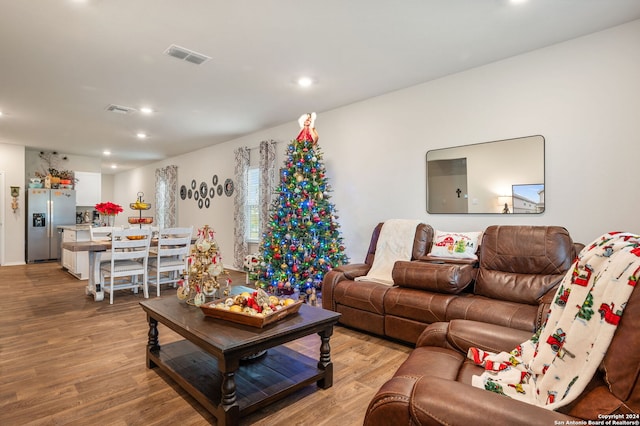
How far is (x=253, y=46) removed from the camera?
128 inches

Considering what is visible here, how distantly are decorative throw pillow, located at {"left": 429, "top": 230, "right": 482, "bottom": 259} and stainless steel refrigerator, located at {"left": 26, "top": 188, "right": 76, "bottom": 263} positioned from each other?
8598 millimetres

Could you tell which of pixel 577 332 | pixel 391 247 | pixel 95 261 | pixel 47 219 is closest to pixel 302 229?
pixel 391 247

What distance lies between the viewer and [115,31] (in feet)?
9.77

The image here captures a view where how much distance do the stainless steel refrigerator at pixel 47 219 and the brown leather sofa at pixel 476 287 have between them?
7934 millimetres

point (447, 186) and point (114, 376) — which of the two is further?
point (447, 186)

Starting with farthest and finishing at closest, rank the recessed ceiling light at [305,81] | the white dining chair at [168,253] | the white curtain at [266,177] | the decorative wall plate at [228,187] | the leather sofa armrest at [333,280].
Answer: the decorative wall plate at [228,187] → the white curtain at [266,177] → the white dining chair at [168,253] → the recessed ceiling light at [305,81] → the leather sofa armrest at [333,280]

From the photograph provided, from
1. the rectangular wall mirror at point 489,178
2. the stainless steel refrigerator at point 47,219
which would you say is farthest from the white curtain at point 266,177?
the stainless steel refrigerator at point 47,219

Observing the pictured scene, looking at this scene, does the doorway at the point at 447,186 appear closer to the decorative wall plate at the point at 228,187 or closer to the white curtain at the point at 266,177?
the white curtain at the point at 266,177

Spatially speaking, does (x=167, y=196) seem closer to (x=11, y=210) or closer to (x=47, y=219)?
(x=47, y=219)

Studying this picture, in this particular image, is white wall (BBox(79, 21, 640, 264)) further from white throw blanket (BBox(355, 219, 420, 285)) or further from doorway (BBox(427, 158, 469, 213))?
white throw blanket (BBox(355, 219, 420, 285))

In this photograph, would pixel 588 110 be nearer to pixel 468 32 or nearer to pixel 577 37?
pixel 577 37

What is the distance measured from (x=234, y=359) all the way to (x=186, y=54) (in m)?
2.99

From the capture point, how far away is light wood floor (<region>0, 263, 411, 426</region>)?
2033 millimetres

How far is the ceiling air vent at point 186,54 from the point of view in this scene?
3.29 m
